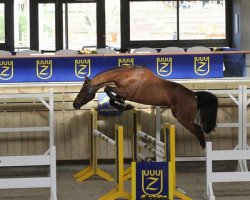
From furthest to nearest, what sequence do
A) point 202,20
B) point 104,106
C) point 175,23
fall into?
point 202,20
point 175,23
point 104,106

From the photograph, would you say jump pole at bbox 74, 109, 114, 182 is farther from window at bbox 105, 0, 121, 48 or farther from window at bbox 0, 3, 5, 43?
window at bbox 0, 3, 5, 43

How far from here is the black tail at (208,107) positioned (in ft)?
29.0

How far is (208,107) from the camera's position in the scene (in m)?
8.84

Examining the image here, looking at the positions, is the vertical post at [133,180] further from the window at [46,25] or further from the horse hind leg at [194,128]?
the window at [46,25]

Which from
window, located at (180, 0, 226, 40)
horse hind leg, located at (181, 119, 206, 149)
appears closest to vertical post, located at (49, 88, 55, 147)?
horse hind leg, located at (181, 119, 206, 149)

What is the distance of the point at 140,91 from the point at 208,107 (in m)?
1.04

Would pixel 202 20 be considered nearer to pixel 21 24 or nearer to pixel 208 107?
pixel 21 24

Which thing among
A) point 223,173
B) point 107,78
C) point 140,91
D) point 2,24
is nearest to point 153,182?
point 223,173

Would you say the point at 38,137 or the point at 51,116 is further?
the point at 38,137

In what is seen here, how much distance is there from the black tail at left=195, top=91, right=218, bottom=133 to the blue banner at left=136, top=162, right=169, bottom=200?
1.73 meters

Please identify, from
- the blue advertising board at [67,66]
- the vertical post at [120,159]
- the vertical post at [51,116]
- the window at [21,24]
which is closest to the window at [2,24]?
the window at [21,24]

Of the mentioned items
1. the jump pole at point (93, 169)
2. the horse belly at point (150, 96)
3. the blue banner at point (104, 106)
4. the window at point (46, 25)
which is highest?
the window at point (46, 25)

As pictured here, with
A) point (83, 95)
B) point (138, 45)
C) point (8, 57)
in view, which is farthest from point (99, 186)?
point (138, 45)

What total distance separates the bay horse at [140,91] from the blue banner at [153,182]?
1179 mm
